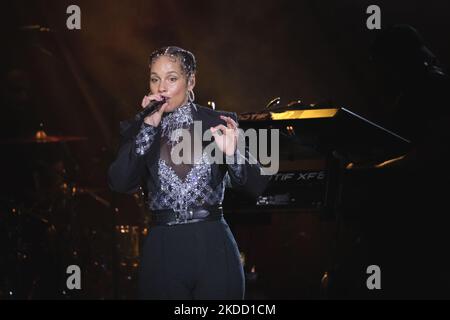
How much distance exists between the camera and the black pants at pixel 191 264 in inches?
102

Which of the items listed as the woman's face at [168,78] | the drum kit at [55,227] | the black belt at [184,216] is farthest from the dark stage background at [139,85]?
the woman's face at [168,78]

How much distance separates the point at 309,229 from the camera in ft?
19.8

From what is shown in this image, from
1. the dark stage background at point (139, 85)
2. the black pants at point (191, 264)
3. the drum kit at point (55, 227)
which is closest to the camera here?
the black pants at point (191, 264)

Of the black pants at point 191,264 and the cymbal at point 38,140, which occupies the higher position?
the cymbal at point 38,140

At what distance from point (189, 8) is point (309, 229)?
2644 millimetres

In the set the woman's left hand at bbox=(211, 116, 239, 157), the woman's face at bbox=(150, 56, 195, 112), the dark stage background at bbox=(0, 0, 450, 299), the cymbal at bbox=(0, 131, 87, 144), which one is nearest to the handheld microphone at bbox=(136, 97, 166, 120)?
the woman's face at bbox=(150, 56, 195, 112)

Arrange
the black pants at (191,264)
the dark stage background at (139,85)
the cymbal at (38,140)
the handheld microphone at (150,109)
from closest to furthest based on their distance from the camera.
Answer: the black pants at (191,264) → the handheld microphone at (150,109) → the dark stage background at (139,85) → the cymbal at (38,140)

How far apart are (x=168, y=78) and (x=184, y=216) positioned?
24.3 inches

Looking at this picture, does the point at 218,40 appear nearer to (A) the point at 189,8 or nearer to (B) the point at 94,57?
(A) the point at 189,8

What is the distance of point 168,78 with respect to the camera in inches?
109

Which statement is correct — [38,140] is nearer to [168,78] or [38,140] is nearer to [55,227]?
[55,227]

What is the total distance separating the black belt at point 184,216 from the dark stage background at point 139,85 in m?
1.60

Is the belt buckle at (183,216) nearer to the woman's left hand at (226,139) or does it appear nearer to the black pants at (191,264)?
the black pants at (191,264)

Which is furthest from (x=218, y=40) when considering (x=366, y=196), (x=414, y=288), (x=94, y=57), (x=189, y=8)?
(x=414, y=288)
